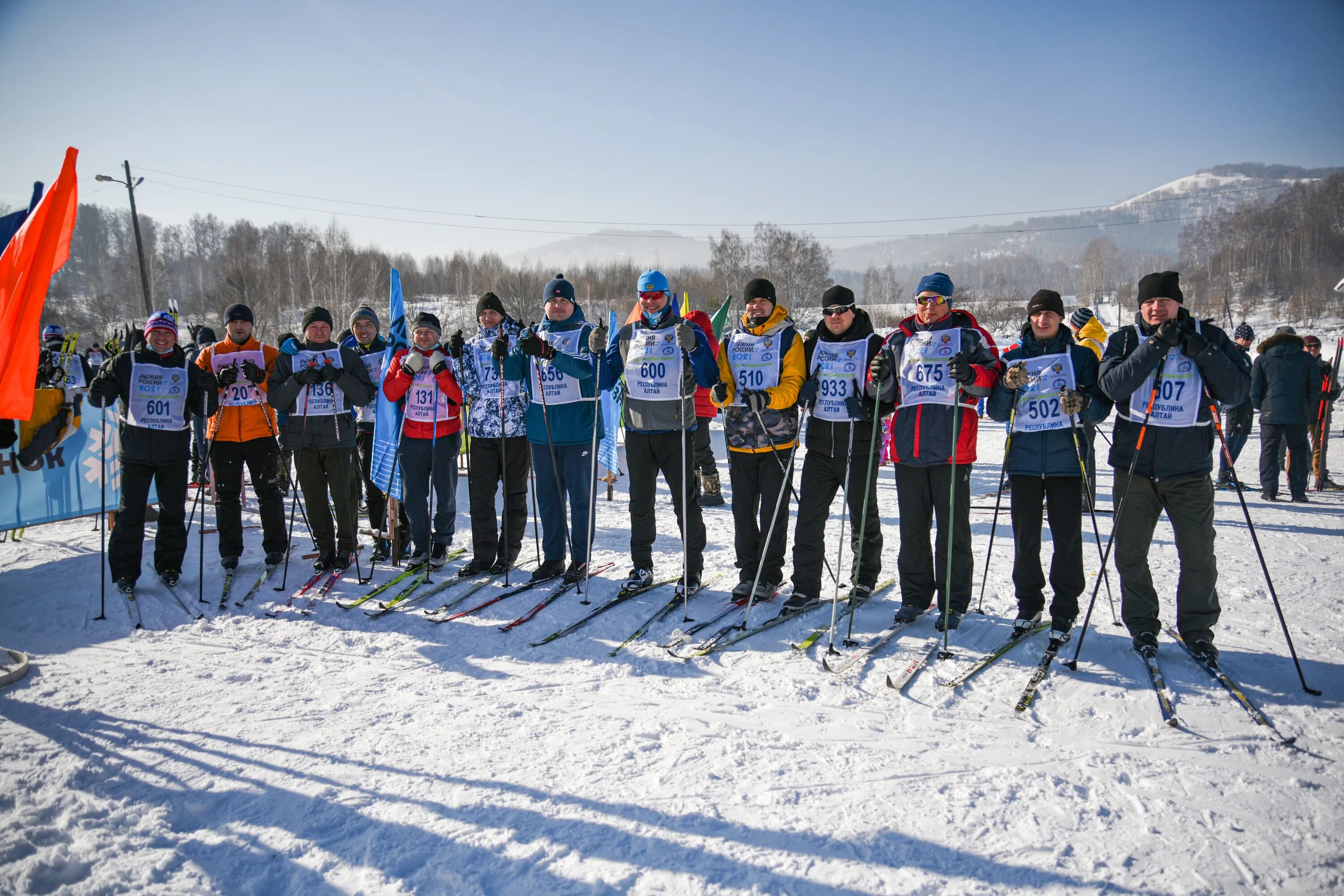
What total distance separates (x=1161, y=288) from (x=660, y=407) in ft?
9.83

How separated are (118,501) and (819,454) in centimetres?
626

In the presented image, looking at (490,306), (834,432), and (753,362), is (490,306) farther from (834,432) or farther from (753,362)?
(834,432)

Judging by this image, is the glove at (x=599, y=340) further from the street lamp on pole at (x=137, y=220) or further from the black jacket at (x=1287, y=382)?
the street lamp on pole at (x=137, y=220)

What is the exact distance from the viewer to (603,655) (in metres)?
3.89

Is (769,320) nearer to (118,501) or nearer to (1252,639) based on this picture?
(1252,639)

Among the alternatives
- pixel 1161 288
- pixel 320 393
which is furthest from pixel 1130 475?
pixel 320 393

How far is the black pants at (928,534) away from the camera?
13.6ft

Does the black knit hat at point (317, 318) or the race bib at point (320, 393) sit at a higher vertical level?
the black knit hat at point (317, 318)

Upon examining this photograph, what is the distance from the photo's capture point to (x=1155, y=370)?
3.64 m

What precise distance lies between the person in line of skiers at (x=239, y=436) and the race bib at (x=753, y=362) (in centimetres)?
380

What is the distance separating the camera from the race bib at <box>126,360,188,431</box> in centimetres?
502

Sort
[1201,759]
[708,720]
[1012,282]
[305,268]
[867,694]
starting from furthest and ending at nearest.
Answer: [1012,282]
[305,268]
[867,694]
[708,720]
[1201,759]

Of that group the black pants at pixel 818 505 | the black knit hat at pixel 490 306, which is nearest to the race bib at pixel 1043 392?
the black pants at pixel 818 505

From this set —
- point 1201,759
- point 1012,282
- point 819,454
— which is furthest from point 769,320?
point 1012,282
